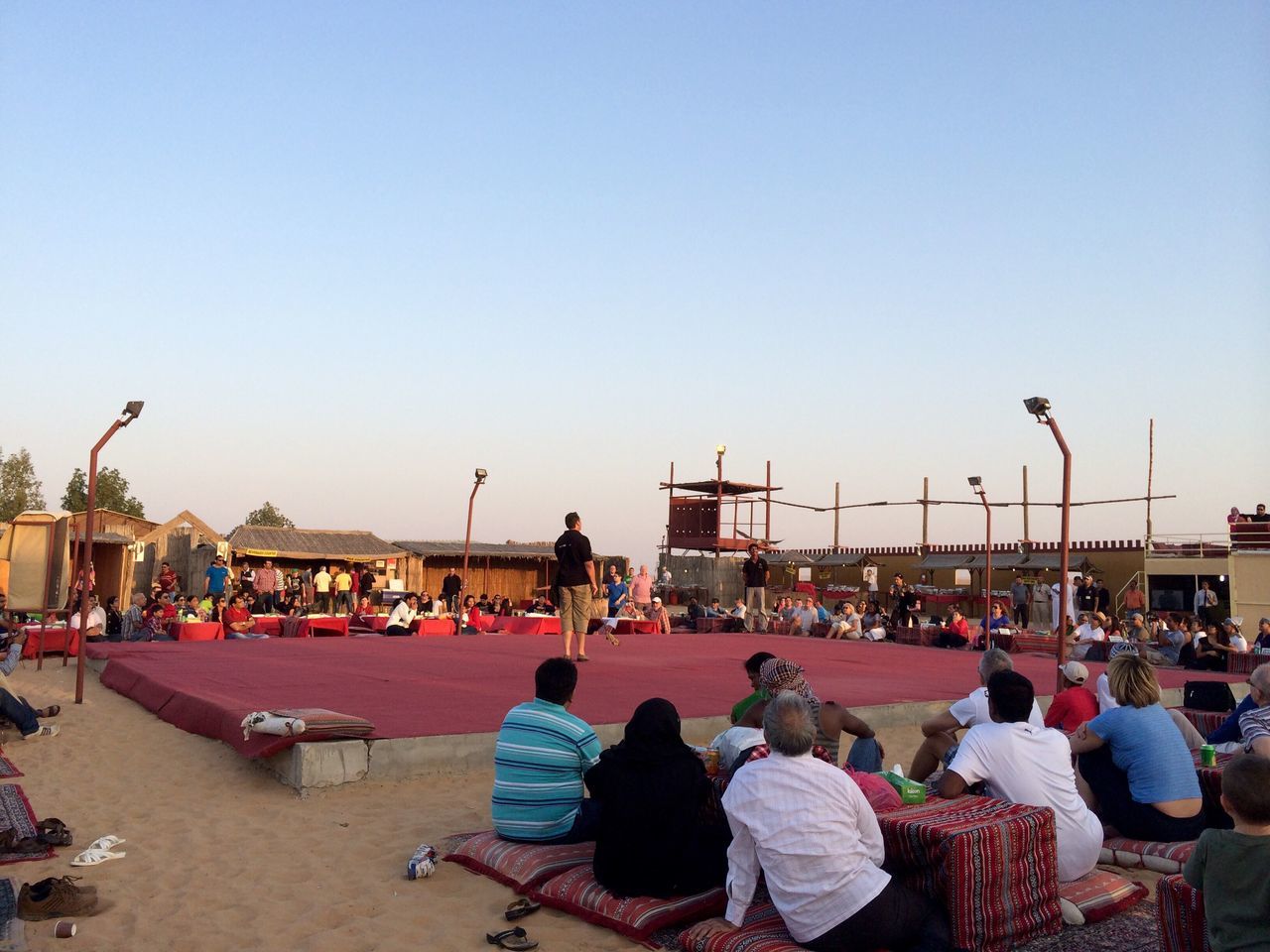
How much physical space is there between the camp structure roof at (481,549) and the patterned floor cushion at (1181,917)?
28450mm

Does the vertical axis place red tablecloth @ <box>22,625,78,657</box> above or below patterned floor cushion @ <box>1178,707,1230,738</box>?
below

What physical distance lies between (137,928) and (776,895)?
2.71 meters

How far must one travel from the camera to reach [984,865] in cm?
389

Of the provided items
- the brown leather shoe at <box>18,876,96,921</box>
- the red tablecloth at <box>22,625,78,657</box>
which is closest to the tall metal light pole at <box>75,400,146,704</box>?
the red tablecloth at <box>22,625,78,657</box>

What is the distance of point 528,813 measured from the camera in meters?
5.02

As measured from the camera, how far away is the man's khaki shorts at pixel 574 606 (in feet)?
37.0

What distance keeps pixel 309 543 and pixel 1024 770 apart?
1144 inches

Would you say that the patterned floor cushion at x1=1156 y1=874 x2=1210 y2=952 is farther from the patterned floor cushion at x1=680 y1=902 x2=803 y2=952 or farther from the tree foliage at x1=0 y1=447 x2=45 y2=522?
the tree foliage at x1=0 y1=447 x2=45 y2=522

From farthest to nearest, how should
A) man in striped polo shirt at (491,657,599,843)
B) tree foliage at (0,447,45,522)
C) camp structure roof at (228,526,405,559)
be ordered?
tree foliage at (0,447,45,522)
camp structure roof at (228,526,405,559)
man in striped polo shirt at (491,657,599,843)

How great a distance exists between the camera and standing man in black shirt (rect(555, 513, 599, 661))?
10.9 metres

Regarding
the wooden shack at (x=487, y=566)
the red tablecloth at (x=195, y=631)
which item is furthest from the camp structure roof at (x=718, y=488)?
the red tablecloth at (x=195, y=631)

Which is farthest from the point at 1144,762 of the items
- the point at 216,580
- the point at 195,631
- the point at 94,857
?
the point at 216,580

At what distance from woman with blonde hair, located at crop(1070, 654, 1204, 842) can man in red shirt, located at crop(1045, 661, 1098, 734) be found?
1225mm

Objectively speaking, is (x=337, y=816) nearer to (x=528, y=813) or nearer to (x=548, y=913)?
(x=528, y=813)
